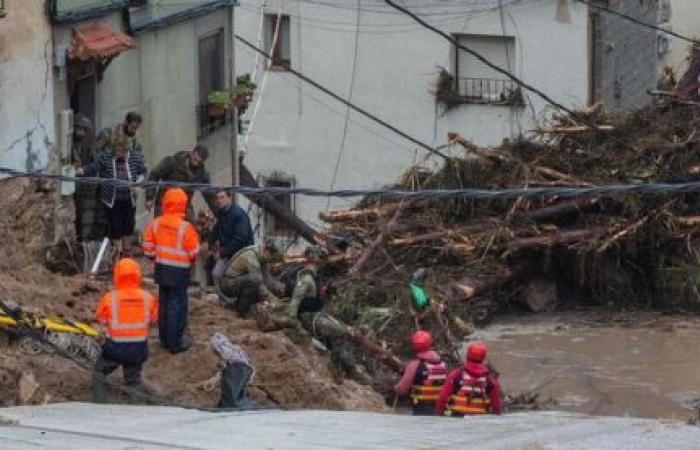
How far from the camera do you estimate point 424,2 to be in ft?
95.2

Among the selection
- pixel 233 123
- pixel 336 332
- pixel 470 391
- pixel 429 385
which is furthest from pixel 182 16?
pixel 470 391

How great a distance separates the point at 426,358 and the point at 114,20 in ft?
22.4

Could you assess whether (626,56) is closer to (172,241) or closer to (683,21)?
(683,21)

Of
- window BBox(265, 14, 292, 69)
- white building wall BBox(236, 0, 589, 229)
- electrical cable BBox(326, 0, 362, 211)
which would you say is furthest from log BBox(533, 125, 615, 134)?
window BBox(265, 14, 292, 69)

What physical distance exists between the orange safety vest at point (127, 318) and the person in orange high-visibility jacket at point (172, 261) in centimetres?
111

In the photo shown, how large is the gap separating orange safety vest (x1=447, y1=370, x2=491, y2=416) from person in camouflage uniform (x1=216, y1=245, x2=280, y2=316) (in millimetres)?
3247

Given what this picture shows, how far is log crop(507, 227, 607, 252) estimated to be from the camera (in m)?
20.1

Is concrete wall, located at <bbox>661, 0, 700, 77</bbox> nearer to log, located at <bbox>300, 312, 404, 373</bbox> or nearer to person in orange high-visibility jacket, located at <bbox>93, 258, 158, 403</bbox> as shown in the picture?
log, located at <bbox>300, 312, 404, 373</bbox>

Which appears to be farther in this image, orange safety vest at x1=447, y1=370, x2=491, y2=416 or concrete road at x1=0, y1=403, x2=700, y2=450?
orange safety vest at x1=447, y1=370, x2=491, y2=416

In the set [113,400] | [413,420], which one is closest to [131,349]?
[113,400]

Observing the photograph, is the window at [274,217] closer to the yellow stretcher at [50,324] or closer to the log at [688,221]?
the log at [688,221]

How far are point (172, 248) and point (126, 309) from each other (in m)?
1.34

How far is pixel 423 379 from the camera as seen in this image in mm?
13102

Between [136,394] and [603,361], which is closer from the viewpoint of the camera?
[136,394]
